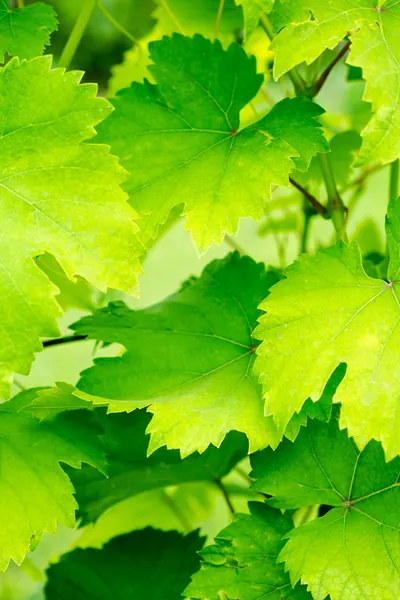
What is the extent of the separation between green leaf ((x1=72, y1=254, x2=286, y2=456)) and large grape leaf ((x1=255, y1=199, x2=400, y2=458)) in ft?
0.28

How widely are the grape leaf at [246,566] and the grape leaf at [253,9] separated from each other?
55 centimetres

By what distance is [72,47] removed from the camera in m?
0.98

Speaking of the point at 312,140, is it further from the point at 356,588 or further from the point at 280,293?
the point at 356,588

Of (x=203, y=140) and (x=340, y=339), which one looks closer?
(x=340, y=339)

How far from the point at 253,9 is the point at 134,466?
673mm

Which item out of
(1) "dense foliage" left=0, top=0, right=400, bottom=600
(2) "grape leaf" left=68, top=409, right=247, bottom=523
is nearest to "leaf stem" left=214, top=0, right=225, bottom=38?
(1) "dense foliage" left=0, top=0, right=400, bottom=600

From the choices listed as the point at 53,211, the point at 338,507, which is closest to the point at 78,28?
the point at 53,211

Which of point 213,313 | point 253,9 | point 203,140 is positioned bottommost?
point 213,313

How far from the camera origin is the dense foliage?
2.46 feet

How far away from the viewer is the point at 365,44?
2.47 ft

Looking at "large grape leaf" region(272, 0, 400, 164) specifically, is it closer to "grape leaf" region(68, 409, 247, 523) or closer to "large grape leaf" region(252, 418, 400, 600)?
"large grape leaf" region(252, 418, 400, 600)

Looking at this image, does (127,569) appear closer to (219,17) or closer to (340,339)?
(340,339)

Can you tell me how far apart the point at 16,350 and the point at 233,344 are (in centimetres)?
31

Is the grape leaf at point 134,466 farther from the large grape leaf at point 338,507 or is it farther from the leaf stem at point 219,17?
the leaf stem at point 219,17
